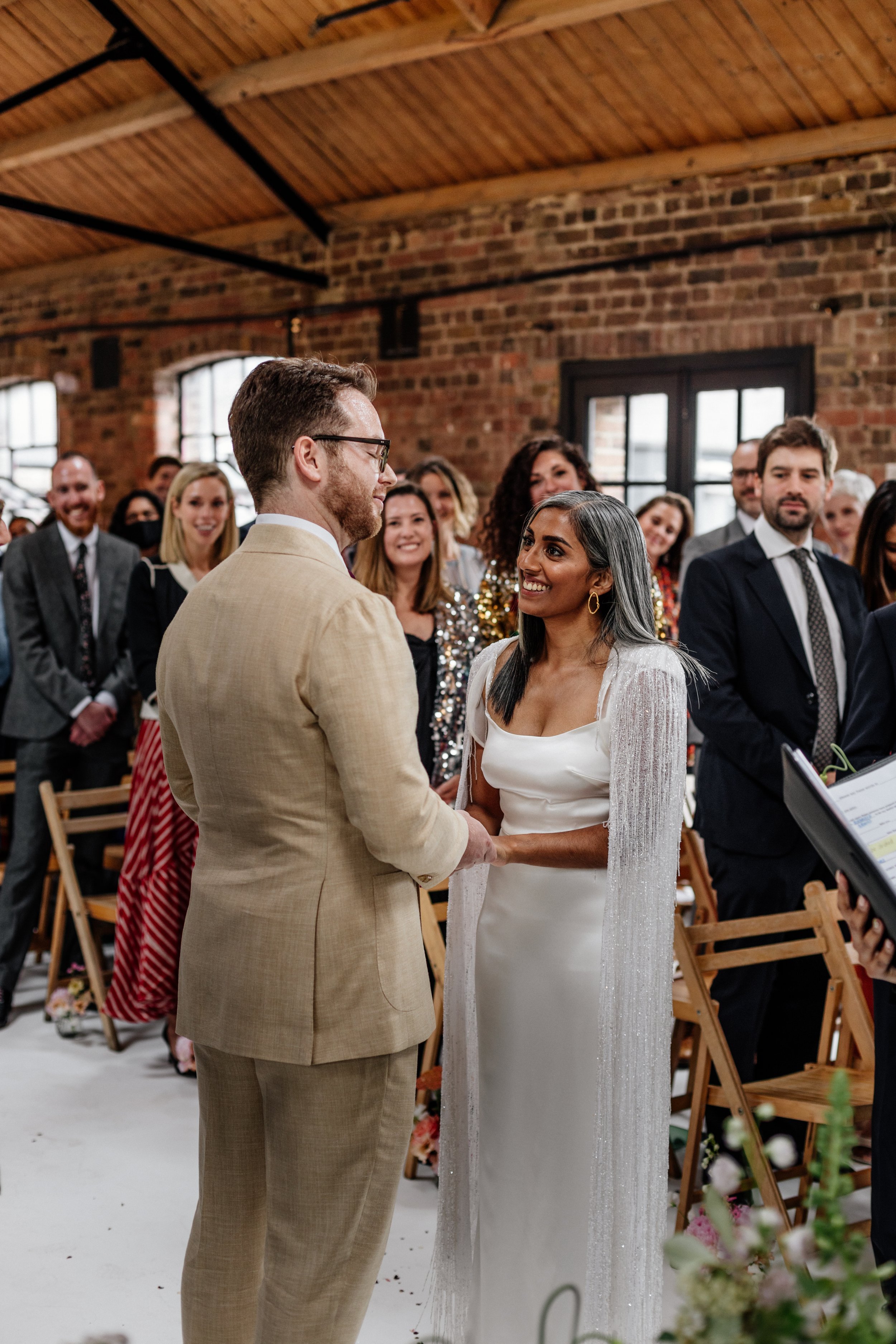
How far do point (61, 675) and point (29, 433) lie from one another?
25.0 ft

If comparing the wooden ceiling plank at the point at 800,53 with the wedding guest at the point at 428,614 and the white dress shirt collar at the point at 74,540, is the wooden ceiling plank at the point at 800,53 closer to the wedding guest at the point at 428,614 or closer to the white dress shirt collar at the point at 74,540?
the wedding guest at the point at 428,614

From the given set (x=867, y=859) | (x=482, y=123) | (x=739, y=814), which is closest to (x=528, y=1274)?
(x=867, y=859)

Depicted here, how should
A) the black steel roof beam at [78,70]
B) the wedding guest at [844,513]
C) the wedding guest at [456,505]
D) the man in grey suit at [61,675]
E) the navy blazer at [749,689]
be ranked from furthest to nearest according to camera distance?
the black steel roof beam at [78,70]
the wedding guest at [844,513]
the wedding guest at [456,505]
the man in grey suit at [61,675]
the navy blazer at [749,689]

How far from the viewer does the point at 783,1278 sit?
31.0 inches

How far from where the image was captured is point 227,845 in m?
1.83

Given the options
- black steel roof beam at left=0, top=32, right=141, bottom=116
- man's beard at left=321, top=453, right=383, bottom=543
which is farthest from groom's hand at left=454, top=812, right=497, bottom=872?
black steel roof beam at left=0, top=32, right=141, bottom=116

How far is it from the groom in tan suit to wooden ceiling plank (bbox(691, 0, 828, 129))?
18.0 ft

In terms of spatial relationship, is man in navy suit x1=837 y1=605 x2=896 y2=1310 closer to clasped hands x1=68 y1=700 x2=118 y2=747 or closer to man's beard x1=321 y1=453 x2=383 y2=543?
man's beard x1=321 y1=453 x2=383 y2=543

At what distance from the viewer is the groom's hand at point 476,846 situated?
2.00 metres

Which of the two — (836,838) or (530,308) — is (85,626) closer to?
(836,838)

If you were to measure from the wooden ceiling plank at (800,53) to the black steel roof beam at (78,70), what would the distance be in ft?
12.5

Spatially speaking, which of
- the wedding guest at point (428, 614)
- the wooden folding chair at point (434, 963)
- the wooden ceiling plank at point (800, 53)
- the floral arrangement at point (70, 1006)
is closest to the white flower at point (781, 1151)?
the wooden folding chair at point (434, 963)

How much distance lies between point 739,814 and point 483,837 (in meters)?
1.56

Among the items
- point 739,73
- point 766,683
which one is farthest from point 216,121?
point 766,683
